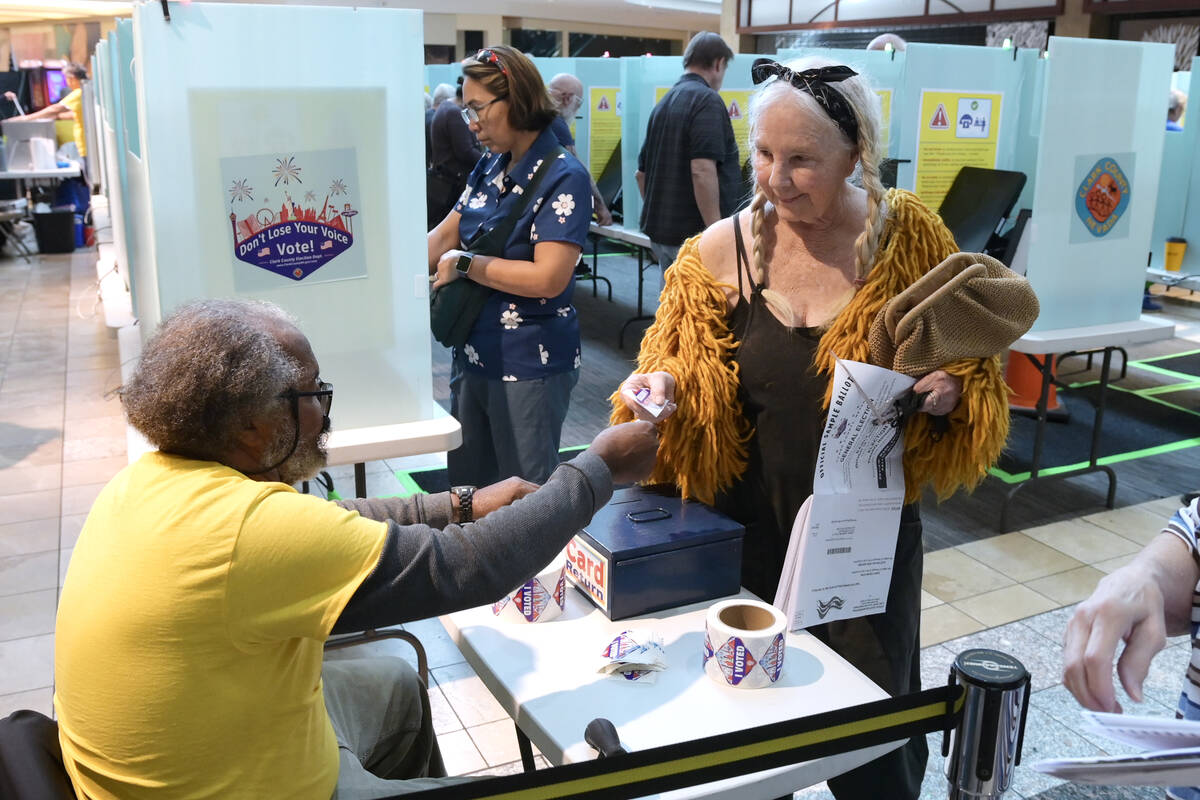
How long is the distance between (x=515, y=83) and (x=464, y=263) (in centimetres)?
47

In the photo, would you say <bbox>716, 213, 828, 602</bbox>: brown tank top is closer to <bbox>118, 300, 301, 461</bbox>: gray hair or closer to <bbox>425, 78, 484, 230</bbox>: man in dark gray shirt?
<bbox>118, 300, 301, 461</bbox>: gray hair

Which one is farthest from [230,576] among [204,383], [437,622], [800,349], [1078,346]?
[1078,346]

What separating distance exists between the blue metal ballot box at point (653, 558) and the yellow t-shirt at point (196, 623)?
0.42 m

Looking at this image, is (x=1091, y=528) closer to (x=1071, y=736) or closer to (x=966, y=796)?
(x=1071, y=736)

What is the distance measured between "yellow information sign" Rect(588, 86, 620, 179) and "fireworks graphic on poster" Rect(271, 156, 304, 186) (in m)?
5.93

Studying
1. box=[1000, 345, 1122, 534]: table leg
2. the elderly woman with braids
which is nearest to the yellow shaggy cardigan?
the elderly woman with braids

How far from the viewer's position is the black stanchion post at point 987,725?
1.13 m

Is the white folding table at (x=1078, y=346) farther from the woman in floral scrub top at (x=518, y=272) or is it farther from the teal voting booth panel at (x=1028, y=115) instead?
the woman in floral scrub top at (x=518, y=272)

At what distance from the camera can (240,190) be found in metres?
2.24

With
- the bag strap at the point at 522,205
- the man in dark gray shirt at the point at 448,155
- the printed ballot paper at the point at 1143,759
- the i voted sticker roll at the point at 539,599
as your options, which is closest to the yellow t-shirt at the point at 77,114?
the man in dark gray shirt at the point at 448,155

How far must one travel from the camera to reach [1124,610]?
3.04 ft

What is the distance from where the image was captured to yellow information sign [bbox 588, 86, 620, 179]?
26.4 ft

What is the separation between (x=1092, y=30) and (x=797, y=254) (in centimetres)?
→ 953

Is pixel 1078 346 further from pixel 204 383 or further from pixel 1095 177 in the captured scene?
pixel 204 383
